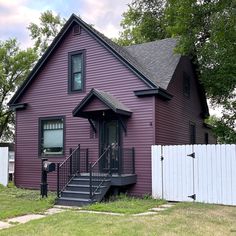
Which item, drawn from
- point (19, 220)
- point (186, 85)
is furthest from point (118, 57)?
point (19, 220)

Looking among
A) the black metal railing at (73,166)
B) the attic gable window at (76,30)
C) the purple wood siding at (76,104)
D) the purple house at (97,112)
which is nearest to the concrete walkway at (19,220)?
the purple house at (97,112)

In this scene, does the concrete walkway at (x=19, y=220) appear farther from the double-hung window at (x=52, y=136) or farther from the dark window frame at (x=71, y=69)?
the dark window frame at (x=71, y=69)

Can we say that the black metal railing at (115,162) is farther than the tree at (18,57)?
No

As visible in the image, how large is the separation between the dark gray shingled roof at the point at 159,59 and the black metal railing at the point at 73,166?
3.86m

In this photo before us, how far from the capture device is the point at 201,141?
17.9m

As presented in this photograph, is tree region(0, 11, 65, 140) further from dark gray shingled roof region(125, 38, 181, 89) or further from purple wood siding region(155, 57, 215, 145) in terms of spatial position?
purple wood siding region(155, 57, 215, 145)

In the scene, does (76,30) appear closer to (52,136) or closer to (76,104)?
(76,104)

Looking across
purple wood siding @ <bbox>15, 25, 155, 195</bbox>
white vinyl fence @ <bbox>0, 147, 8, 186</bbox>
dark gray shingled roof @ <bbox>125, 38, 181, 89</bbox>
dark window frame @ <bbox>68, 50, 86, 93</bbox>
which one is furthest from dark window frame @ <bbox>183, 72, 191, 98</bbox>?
white vinyl fence @ <bbox>0, 147, 8, 186</bbox>

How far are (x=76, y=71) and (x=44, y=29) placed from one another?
20.0 meters

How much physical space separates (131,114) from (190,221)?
5490mm

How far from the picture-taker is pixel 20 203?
10.3m

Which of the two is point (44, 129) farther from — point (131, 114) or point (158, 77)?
point (158, 77)

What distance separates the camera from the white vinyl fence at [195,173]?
10.1 meters

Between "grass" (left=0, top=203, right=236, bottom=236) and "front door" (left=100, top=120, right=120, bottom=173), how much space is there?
156 inches
